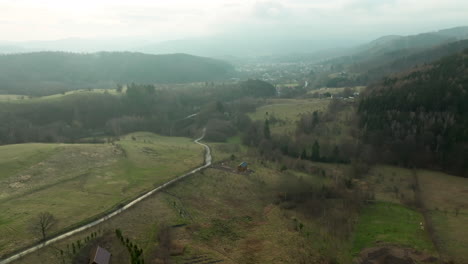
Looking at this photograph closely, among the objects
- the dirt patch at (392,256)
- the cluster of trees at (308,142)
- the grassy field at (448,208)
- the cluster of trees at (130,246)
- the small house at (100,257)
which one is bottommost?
the grassy field at (448,208)

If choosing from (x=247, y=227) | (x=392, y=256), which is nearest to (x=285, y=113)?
(x=247, y=227)

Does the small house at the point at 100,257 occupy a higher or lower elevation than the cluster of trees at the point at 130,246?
higher

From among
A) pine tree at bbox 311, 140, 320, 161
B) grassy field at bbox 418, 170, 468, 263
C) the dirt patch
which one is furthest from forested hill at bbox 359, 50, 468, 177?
the dirt patch

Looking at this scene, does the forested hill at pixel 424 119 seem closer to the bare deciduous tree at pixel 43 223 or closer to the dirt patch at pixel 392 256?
the dirt patch at pixel 392 256

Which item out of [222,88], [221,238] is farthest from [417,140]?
[222,88]

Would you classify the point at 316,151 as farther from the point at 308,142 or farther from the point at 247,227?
the point at 247,227

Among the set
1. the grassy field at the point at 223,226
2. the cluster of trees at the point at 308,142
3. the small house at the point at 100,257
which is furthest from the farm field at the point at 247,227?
the cluster of trees at the point at 308,142
